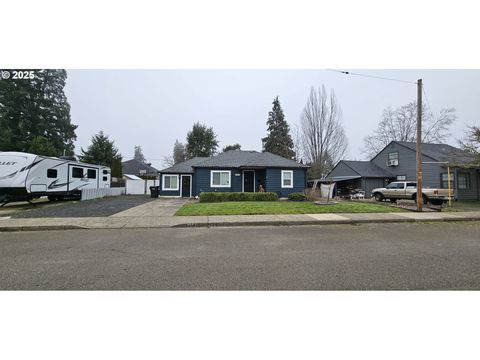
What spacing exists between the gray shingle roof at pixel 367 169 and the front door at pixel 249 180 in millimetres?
12804

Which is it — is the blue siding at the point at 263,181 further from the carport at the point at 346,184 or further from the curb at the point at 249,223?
the curb at the point at 249,223

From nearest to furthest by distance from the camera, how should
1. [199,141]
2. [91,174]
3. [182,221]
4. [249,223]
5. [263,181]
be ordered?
[249,223]
[182,221]
[91,174]
[263,181]
[199,141]

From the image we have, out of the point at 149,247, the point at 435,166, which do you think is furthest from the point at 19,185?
the point at 435,166

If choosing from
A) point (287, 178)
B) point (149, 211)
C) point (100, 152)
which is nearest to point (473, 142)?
point (287, 178)

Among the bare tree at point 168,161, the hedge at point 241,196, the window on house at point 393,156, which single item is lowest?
the hedge at point 241,196

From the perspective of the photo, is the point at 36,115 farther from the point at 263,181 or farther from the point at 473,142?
the point at 473,142

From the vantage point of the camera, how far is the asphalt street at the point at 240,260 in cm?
337

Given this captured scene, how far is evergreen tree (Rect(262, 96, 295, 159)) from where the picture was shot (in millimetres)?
40156

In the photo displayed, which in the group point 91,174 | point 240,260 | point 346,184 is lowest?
point 240,260

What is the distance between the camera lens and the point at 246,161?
20391mm

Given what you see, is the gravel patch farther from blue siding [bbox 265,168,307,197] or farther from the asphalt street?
blue siding [bbox 265,168,307,197]

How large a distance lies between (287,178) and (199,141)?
Answer: 2896cm

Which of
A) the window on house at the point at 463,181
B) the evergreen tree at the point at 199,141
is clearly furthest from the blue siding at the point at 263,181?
the evergreen tree at the point at 199,141

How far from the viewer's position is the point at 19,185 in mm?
12406
